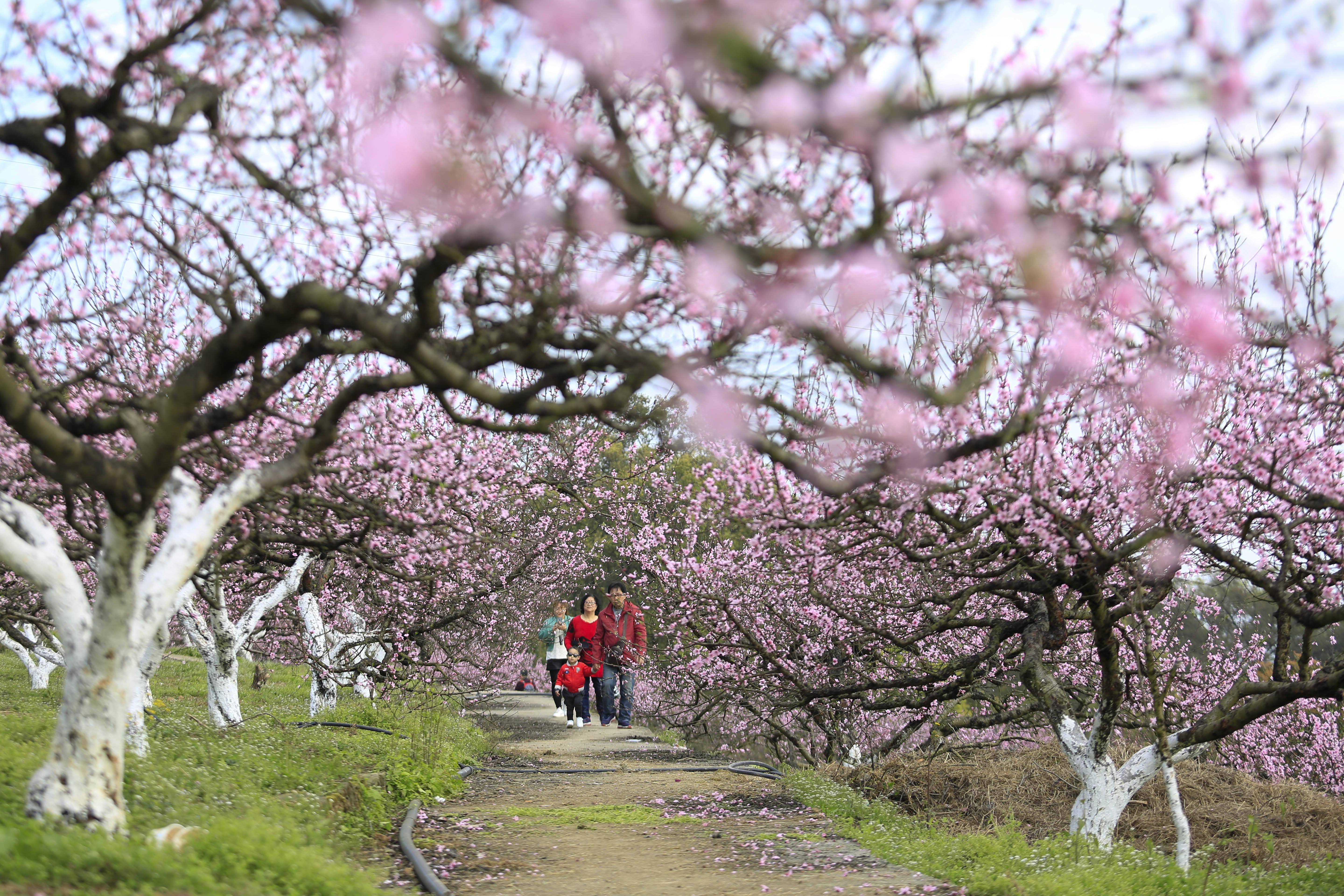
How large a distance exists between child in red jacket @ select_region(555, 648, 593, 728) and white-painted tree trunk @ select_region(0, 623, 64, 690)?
7.80 m

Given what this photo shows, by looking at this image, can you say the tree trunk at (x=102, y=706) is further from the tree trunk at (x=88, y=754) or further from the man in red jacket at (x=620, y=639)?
the man in red jacket at (x=620, y=639)

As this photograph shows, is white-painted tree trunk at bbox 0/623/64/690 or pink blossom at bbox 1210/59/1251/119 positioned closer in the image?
pink blossom at bbox 1210/59/1251/119

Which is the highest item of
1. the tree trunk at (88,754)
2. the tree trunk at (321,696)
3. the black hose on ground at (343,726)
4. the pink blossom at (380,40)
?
the pink blossom at (380,40)

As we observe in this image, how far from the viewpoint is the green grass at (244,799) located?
4.45 m

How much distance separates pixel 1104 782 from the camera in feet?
27.7

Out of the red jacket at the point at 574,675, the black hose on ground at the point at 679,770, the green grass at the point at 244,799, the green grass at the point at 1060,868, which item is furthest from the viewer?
the red jacket at the point at 574,675

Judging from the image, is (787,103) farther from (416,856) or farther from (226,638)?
(226,638)

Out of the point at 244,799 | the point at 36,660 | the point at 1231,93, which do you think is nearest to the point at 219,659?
the point at 244,799

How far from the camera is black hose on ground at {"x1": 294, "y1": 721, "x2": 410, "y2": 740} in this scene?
41.9 ft

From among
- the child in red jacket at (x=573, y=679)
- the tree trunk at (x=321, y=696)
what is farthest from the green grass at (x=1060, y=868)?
the tree trunk at (x=321, y=696)

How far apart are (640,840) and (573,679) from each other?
7441 mm

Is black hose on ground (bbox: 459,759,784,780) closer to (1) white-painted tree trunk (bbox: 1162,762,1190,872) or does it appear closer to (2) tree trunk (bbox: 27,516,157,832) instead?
(1) white-painted tree trunk (bbox: 1162,762,1190,872)

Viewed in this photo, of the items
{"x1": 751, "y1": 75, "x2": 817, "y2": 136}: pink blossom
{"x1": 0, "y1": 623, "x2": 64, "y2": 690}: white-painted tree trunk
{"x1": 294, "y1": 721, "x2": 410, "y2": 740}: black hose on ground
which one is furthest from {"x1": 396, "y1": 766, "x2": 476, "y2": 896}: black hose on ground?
{"x1": 0, "y1": 623, "x2": 64, "y2": 690}: white-painted tree trunk

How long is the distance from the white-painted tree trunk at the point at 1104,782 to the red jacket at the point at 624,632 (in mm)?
7525
